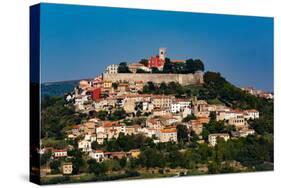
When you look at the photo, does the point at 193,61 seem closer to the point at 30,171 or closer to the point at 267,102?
the point at 267,102

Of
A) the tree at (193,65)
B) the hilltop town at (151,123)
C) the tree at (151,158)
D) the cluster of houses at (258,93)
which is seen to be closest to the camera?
the hilltop town at (151,123)

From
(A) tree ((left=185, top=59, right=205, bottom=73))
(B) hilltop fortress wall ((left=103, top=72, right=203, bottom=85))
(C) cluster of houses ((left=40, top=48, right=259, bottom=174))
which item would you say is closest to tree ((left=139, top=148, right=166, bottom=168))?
(C) cluster of houses ((left=40, top=48, right=259, bottom=174))

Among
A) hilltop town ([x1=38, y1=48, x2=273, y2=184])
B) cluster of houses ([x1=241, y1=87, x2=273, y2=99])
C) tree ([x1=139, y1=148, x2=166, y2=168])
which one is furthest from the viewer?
cluster of houses ([x1=241, y1=87, x2=273, y2=99])

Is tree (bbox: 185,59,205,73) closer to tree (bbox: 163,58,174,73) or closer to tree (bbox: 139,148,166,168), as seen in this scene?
tree (bbox: 163,58,174,73)

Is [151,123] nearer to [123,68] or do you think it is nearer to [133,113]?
[133,113]

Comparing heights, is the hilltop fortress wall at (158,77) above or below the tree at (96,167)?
above

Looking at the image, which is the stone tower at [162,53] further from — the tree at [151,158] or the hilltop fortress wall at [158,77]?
the tree at [151,158]

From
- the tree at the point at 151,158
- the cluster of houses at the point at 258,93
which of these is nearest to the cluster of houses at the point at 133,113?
the tree at the point at 151,158

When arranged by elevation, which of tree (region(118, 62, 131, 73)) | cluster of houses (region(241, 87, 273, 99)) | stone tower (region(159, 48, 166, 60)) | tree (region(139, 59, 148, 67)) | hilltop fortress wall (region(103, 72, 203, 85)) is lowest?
cluster of houses (region(241, 87, 273, 99))

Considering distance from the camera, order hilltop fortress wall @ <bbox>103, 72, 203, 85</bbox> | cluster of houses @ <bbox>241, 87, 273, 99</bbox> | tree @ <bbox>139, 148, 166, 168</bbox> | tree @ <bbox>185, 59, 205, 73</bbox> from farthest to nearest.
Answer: cluster of houses @ <bbox>241, 87, 273, 99</bbox>
tree @ <bbox>185, 59, 205, 73</bbox>
tree @ <bbox>139, 148, 166, 168</bbox>
hilltop fortress wall @ <bbox>103, 72, 203, 85</bbox>

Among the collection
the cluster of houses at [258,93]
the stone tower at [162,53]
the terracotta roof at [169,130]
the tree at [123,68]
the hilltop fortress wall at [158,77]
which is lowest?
the terracotta roof at [169,130]
